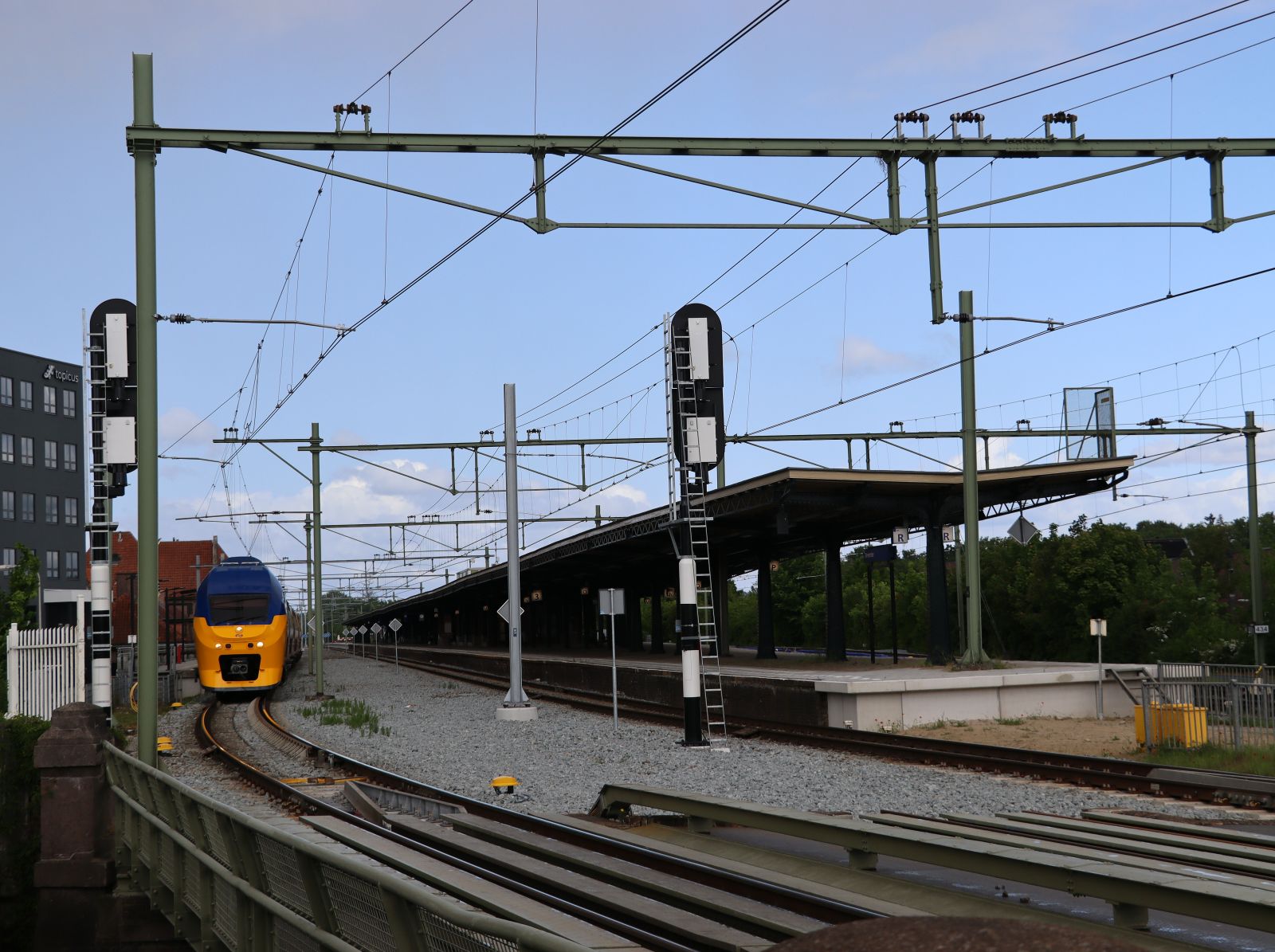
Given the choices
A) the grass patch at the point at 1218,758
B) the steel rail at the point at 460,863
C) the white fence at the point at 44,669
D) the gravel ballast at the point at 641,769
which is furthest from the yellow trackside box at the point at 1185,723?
the white fence at the point at 44,669

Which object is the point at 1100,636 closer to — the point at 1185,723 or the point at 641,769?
the point at 1185,723

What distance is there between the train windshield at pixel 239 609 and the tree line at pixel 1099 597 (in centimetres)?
2085

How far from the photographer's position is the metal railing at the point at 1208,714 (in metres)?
18.6

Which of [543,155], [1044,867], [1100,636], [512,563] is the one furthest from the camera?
[512,563]

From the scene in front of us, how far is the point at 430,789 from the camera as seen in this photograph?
53.2 ft

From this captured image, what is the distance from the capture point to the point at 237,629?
1435 inches

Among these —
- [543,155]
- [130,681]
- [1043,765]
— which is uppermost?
[543,155]

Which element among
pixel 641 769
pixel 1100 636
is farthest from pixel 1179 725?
pixel 641 769

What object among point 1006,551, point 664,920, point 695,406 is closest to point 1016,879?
point 664,920

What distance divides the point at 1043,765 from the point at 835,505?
14217 millimetres

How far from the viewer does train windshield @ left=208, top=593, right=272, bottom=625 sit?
119ft

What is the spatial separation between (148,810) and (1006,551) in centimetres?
6293

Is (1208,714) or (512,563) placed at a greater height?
(512,563)

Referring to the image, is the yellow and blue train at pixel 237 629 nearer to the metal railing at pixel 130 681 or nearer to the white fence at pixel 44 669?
the metal railing at pixel 130 681
